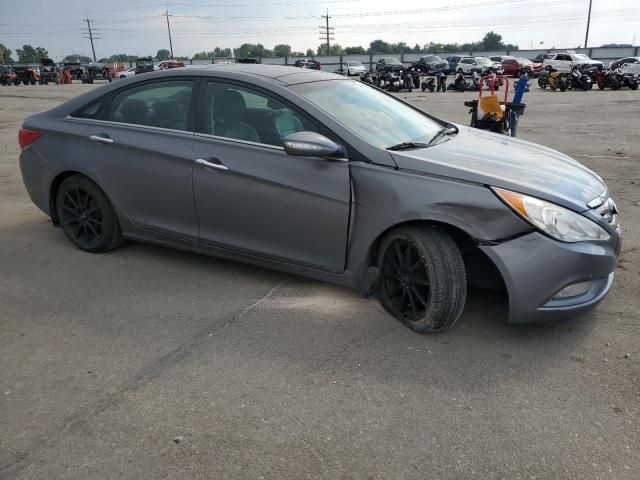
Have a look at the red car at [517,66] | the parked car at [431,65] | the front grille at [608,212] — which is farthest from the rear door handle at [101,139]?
the red car at [517,66]

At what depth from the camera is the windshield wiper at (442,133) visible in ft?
12.3

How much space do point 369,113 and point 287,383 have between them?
203 cm

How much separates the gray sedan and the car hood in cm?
1

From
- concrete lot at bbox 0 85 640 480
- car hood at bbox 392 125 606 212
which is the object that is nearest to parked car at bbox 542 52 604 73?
car hood at bbox 392 125 606 212

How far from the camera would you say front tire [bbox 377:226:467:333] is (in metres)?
3.08

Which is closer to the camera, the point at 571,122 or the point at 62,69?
the point at 571,122

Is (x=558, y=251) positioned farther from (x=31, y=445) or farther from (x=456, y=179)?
(x=31, y=445)

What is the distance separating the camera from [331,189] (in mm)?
3314

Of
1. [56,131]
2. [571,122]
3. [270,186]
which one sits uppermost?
[56,131]

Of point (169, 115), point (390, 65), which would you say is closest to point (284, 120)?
point (169, 115)

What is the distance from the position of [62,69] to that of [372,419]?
164 ft

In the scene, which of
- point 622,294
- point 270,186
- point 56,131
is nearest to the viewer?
point 270,186

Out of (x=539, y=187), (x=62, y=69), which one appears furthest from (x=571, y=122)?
(x=62, y=69)

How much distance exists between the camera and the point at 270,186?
3521 millimetres
